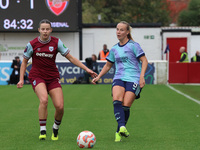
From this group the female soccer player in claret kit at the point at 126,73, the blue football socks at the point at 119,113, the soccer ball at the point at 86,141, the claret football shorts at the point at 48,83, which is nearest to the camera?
the soccer ball at the point at 86,141

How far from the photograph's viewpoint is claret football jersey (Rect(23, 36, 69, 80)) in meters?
7.86

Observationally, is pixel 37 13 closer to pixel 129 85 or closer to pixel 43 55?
pixel 43 55

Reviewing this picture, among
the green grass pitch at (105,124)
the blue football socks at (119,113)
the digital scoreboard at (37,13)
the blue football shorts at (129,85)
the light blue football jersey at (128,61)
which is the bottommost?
the green grass pitch at (105,124)

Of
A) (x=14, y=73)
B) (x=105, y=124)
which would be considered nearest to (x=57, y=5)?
(x=14, y=73)

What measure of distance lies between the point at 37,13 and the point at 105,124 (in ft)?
63.6

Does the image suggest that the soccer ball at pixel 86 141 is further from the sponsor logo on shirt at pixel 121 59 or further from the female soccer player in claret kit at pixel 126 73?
the sponsor logo on shirt at pixel 121 59

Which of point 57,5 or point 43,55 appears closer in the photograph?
point 43,55

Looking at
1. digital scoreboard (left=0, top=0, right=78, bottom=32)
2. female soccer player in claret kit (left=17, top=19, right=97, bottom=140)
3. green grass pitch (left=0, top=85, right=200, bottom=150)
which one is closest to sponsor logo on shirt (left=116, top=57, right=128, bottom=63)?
female soccer player in claret kit (left=17, top=19, right=97, bottom=140)

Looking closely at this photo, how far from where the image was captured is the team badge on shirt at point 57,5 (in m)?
28.7

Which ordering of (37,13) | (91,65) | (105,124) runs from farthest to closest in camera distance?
(37,13)
(91,65)
(105,124)

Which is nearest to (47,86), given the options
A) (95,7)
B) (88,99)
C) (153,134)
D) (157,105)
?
(153,134)

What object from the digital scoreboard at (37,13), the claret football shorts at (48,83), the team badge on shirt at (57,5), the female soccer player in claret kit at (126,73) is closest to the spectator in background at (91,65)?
the digital scoreboard at (37,13)

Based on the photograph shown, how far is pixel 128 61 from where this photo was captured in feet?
25.6

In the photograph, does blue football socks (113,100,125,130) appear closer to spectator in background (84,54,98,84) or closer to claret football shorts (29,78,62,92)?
claret football shorts (29,78,62,92)
